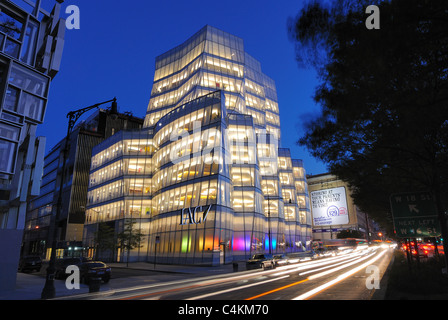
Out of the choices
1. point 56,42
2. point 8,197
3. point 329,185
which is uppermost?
point 329,185

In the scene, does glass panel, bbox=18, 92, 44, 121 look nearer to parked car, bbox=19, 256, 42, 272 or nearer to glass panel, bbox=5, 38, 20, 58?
glass panel, bbox=5, 38, 20, 58

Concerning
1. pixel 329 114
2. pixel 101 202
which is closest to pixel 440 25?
pixel 329 114

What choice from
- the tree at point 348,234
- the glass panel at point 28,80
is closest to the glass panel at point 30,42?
the glass panel at point 28,80

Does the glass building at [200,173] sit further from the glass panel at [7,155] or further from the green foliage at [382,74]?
the green foliage at [382,74]

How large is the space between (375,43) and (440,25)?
5.70 ft

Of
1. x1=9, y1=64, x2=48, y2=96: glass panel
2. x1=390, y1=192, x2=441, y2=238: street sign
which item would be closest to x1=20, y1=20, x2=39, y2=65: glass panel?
x1=9, y1=64, x2=48, y2=96: glass panel

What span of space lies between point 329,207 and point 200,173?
361 feet

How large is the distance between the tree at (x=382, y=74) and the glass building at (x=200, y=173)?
2851cm

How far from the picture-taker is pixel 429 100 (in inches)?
379

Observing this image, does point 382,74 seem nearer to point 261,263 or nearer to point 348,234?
point 261,263

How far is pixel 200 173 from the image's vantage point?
43312 millimetres

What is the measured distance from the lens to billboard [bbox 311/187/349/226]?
131 m
